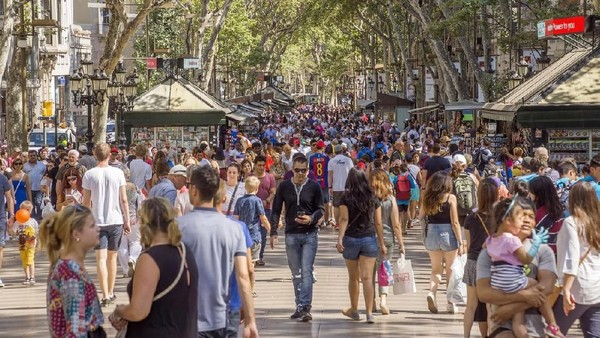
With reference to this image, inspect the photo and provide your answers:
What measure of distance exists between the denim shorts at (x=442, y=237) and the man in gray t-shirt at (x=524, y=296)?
548cm

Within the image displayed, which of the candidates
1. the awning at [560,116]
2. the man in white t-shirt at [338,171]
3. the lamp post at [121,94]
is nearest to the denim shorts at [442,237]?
the man in white t-shirt at [338,171]

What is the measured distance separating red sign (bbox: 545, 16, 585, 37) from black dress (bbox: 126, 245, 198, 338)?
2137 centimetres

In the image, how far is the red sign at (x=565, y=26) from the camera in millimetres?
27141

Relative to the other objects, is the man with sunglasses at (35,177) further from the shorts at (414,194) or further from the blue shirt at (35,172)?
the shorts at (414,194)

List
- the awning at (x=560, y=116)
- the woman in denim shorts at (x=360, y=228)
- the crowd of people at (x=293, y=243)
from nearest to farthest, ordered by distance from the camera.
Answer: the crowd of people at (x=293, y=243) < the woman in denim shorts at (x=360, y=228) < the awning at (x=560, y=116)

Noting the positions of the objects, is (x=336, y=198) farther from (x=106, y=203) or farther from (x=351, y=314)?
(x=351, y=314)

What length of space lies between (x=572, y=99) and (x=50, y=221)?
68.9 feet

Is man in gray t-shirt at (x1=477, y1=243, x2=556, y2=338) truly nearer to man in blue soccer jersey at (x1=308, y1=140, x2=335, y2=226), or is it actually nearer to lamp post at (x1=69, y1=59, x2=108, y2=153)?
man in blue soccer jersey at (x1=308, y1=140, x2=335, y2=226)

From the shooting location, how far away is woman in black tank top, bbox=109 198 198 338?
6.75 metres

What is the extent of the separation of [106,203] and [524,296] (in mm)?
6767

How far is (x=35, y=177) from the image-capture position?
24.6 metres

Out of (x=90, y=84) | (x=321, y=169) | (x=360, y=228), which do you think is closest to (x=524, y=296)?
(x=360, y=228)

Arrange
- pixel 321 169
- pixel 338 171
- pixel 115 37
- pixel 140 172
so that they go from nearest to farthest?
pixel 140 172 < pixel 338 171 < pixel 321 169 < pixel 115 37

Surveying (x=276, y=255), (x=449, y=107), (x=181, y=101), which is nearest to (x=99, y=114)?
(x=181, y=101)
